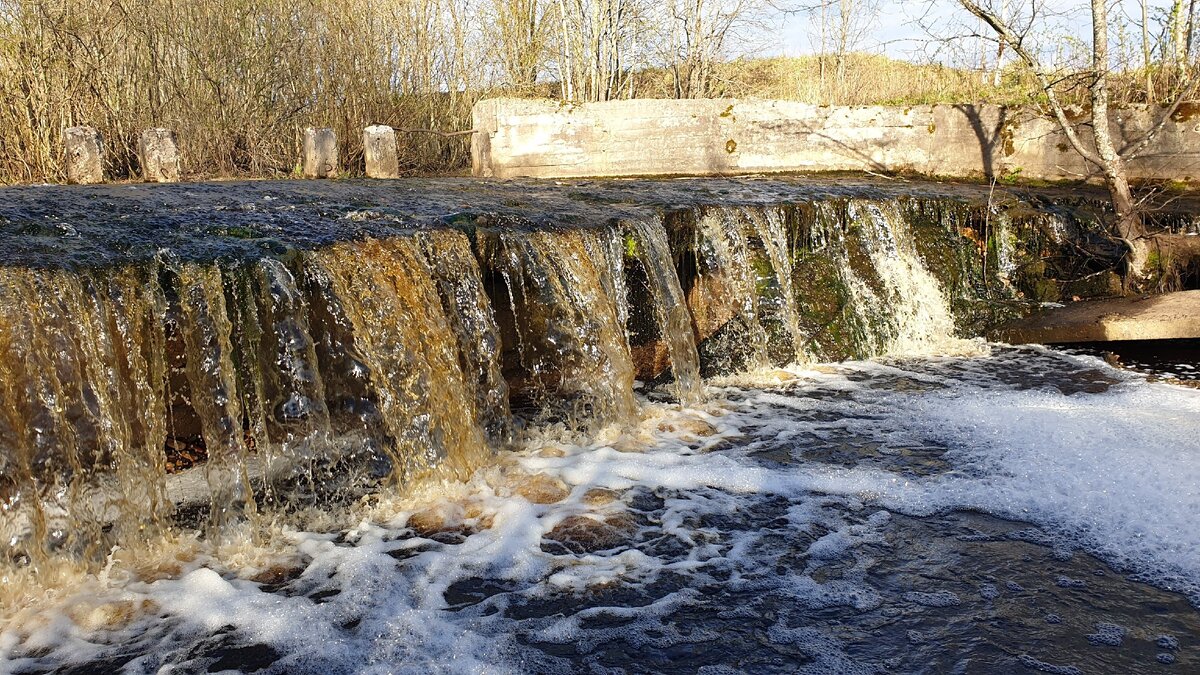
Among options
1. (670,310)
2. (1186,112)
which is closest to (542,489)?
(670,310)

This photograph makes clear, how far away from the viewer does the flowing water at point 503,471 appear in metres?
2.83

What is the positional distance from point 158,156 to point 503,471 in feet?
18.0

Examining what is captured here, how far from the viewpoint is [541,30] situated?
43.9ft

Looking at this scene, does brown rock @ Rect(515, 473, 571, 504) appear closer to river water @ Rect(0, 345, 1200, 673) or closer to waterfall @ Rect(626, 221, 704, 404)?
river water @ Rect(0, 345, 1200, 673)

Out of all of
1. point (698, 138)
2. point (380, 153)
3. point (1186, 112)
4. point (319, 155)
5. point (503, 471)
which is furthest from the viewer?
point (698, 138)

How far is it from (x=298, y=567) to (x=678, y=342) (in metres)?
2.93

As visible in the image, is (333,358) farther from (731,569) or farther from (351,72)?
A: (351,72)

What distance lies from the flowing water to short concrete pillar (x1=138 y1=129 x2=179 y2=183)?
89.4 inches

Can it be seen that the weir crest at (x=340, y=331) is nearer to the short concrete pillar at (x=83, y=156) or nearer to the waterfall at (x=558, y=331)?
the waterfall at (x=558, y=331)

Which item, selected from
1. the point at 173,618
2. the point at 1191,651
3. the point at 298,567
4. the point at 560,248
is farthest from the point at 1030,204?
the point at 173,618

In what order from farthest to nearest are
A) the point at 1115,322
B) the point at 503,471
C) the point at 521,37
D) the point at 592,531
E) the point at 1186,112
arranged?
1. the point at 521,37
2. the point at 1186,112
3. the point at 1115,322
4. the point at 503,471
5. the point at 592,531

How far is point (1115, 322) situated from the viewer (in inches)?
247

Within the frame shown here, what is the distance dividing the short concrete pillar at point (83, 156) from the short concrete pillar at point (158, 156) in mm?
367

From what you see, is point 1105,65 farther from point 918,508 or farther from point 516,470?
point 516,470
